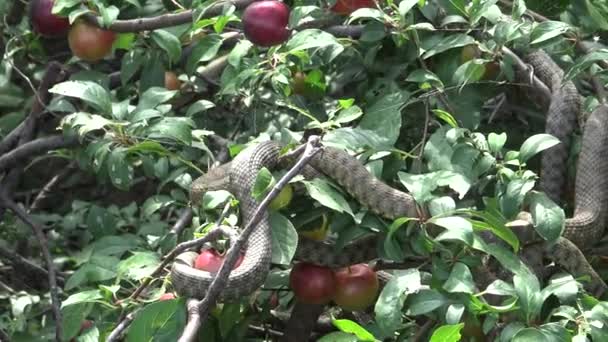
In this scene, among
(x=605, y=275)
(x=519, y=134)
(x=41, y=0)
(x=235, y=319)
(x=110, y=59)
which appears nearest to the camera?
(x=235, y=319)

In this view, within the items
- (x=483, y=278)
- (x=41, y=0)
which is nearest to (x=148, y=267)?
(x=483, y=278)

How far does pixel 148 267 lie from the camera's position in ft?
14.0

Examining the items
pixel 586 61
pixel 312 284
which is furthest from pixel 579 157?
pixel 312 284

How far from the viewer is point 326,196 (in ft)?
13.8

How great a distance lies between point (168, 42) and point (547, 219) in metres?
1.56

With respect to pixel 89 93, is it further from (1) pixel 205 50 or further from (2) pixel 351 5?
(2) pixel 351 5

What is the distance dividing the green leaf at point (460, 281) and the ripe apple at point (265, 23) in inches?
45.6

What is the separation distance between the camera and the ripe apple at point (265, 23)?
4.76 meters

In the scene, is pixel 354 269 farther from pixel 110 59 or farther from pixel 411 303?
pixel 110 59

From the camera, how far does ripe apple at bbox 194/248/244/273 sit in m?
4.07

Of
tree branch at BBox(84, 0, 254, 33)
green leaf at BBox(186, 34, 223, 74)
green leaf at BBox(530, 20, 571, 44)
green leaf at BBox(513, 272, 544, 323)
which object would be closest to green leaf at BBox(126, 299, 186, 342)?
green leaf at BBox(513, 272, 544, 323)

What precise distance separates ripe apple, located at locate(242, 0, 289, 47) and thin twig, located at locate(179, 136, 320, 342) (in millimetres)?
1072

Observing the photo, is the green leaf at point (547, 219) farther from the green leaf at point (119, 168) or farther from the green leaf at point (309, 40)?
the green leaf at point (119, 168)

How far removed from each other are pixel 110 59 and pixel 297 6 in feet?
3.72
